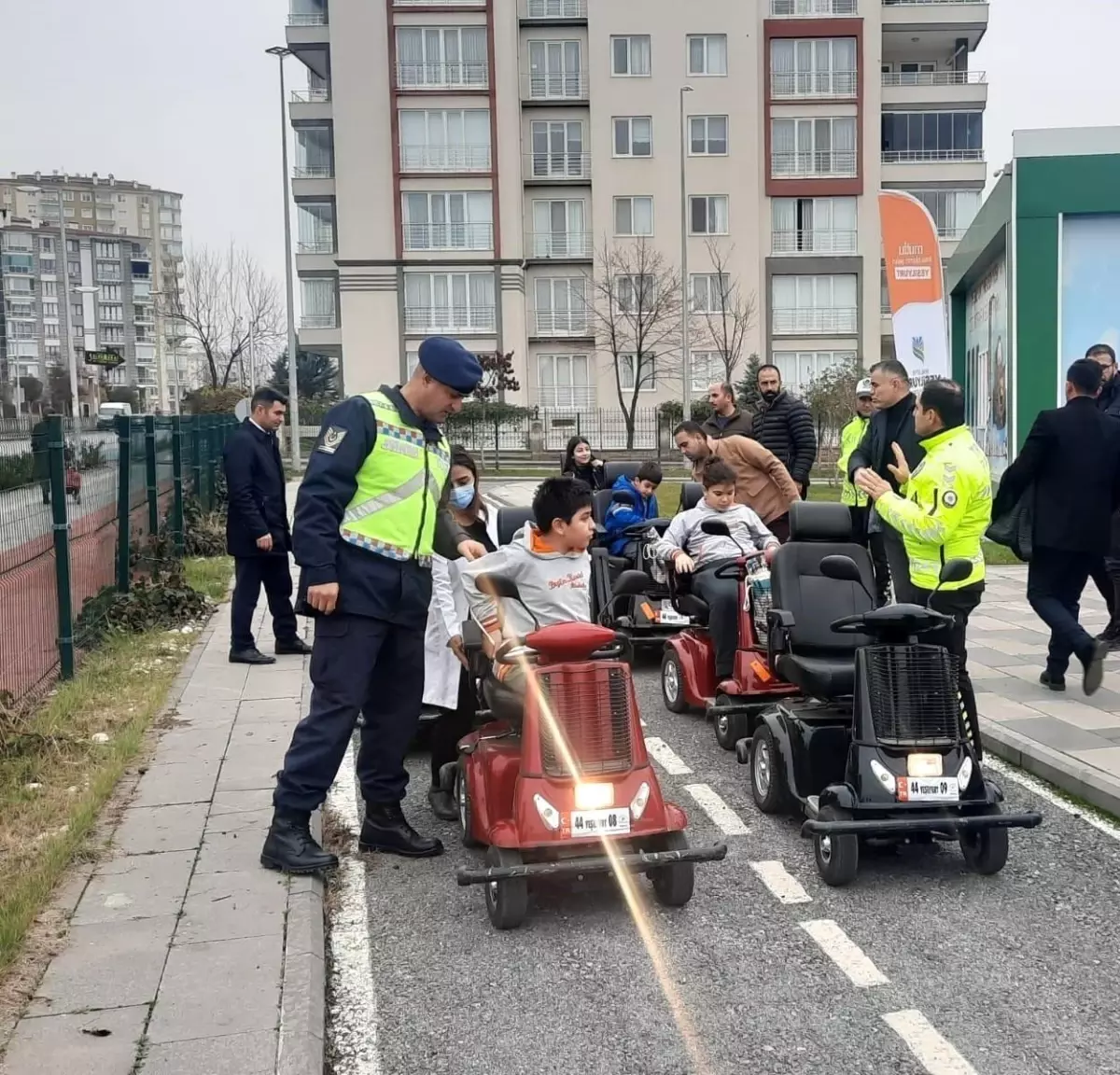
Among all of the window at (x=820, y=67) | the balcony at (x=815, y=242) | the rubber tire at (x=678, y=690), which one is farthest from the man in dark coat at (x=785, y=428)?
the window at (x=820, y=67)

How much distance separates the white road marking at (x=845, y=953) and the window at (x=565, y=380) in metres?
43.6

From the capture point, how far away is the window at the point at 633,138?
46156mm

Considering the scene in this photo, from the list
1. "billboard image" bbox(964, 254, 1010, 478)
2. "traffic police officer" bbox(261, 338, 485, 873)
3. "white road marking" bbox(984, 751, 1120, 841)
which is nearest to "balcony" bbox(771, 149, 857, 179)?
"billboard image" bbox(964, 254, 1010, 478)

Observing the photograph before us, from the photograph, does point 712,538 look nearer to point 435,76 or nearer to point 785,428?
point 785,428

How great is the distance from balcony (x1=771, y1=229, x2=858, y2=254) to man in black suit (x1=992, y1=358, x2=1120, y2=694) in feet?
136

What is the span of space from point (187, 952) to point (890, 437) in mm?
5597

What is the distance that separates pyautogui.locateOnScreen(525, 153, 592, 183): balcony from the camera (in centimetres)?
4659

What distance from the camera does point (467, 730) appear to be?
19.9 feet

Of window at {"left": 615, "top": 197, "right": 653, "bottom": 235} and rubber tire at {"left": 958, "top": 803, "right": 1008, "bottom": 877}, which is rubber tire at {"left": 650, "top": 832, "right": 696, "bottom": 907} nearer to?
rubber tire at {"left": 958, "top": 803, "right": 1008, "bottom": 877}

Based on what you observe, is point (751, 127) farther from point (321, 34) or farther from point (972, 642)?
point (972, 642)

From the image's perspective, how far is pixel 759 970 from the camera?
4.05 metres

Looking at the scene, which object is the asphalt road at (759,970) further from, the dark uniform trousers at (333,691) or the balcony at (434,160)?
the balcony at (434,160)

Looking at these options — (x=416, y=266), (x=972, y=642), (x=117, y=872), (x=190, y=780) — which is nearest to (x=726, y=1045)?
(x=117, y=872)

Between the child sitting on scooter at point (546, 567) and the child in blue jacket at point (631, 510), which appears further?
the child in blue jacket at point (631, 510)
